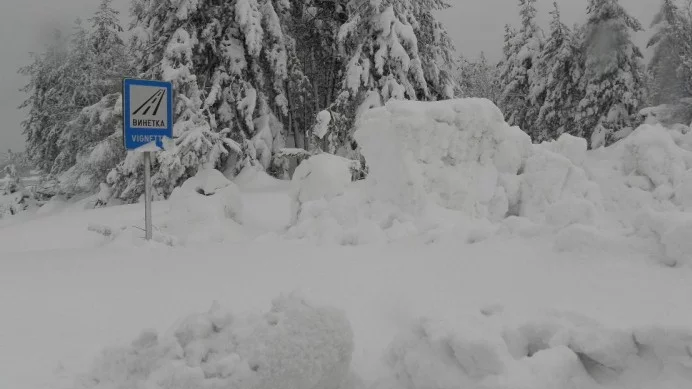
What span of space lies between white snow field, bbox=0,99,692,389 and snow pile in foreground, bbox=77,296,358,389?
10 millimetres

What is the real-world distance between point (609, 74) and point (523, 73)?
5.06 meters

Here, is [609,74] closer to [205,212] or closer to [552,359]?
[205,212]

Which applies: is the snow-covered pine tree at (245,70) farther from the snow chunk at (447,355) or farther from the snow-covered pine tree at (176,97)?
the snow chunk at (447,355)

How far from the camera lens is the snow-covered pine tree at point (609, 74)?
798 inches

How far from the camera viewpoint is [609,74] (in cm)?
2084

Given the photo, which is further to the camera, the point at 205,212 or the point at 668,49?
the point at 668,49

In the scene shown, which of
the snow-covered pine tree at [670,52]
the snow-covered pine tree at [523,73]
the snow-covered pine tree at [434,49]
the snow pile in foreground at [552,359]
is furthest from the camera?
the snow-covered pine tree at [523,73]

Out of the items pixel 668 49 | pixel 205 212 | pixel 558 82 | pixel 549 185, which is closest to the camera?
pixel 205 212

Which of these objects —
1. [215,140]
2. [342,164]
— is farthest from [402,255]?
[215,140]

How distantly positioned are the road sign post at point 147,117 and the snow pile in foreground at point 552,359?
4258mm

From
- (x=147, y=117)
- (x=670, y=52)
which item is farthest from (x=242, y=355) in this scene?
(x=670, y=52)

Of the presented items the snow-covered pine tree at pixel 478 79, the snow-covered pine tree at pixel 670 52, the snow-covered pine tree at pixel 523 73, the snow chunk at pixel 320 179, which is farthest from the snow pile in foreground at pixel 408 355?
the snow-covered pine tree at pixel 478 79

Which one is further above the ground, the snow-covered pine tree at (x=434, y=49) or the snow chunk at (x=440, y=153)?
the snow-covered pine tree at (x=434, y=49)

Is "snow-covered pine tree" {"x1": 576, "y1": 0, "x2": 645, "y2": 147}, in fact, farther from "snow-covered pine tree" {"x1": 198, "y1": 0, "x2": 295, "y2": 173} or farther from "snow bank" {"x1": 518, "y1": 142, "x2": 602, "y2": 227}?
"snow bank" {"x1": 518, "y1": 142, "x2": 602, "y2": 227}
